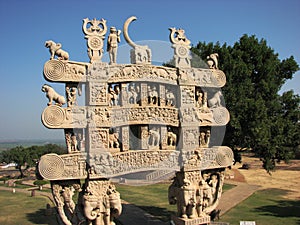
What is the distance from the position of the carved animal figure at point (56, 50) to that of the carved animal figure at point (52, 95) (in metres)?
0.75

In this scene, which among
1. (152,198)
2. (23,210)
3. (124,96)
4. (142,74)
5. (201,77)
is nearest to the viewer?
(124,96)

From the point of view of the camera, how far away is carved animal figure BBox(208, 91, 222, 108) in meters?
9.05

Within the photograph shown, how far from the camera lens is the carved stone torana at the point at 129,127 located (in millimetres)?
7152

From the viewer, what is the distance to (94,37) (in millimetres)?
7543

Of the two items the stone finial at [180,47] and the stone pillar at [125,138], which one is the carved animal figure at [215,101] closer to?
the stone finial at [180,47]

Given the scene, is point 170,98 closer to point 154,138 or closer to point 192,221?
point 154,138

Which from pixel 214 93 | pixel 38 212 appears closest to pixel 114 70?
pixel 214 93

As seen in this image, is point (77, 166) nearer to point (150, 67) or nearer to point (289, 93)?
point (150, 67)

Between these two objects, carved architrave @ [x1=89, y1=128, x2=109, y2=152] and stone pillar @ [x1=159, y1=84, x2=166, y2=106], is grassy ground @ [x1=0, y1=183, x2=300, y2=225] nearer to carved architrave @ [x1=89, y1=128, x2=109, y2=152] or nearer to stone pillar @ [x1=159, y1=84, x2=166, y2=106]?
stone pillar @ [x1=159, y1=84, x2=166, y2=106]

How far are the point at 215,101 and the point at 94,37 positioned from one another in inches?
164

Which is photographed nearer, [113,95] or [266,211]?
[113,95]

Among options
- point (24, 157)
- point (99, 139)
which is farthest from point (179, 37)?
point (24, 157)

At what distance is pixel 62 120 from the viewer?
23.0ft

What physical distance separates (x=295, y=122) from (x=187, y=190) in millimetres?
6467
